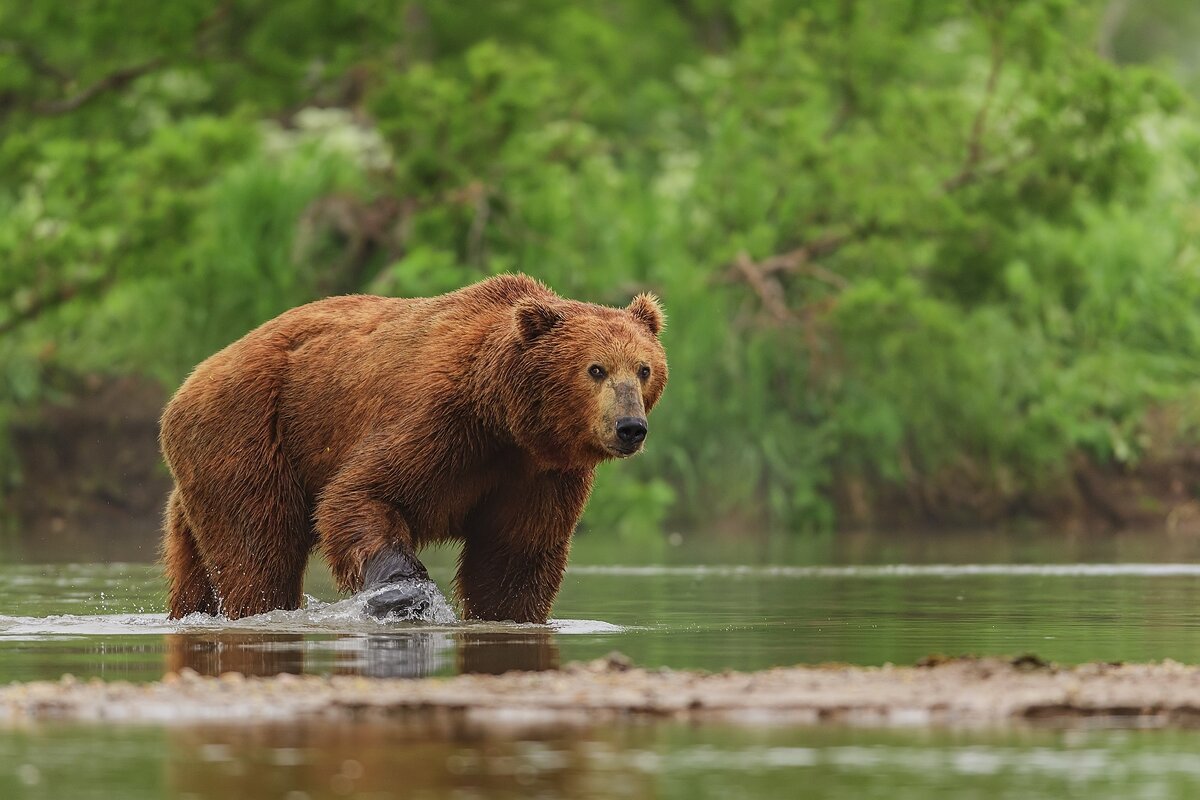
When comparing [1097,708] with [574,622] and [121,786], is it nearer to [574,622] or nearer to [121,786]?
[121,786]

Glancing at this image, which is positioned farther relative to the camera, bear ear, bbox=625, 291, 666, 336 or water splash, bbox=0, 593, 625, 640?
bear ear, bbox=625, 291, 666, 336

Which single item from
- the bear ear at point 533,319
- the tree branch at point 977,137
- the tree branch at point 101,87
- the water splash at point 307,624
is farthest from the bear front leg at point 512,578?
the tree branch at point 101,87

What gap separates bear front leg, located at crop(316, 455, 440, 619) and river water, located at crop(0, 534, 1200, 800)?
0.15m

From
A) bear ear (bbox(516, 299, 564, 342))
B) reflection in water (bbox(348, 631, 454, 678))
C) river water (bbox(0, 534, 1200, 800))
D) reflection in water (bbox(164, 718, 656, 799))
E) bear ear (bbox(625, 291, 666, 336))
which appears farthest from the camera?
bear ear (bbox(625, 291, 666, 336))

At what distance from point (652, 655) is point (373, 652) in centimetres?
111

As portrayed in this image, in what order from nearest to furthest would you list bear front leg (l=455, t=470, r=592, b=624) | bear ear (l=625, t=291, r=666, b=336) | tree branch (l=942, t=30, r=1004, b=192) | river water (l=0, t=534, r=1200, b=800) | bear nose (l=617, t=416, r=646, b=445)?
river water (l=0, t=534, r=1200, b=800), bear nose (l=617, t=416, r=646, b=445), bear front leg (l=455, t=470, r=592, b=624), bear ear (l=625, t=291, r=666, b=336), tree branch (l=942, t=30, r=1004, b=192)

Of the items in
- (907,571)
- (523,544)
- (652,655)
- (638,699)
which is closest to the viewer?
(638,699)

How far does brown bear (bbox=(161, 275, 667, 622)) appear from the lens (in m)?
10.5

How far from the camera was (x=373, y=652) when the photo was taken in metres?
9.08

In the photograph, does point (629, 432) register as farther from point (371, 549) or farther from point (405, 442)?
point (371, 549)

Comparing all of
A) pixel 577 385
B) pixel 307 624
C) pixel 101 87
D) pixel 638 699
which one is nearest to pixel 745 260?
pixel 101 87

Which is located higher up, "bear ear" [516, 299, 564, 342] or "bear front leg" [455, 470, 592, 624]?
"bear ear" [516, 299, 564, 342]

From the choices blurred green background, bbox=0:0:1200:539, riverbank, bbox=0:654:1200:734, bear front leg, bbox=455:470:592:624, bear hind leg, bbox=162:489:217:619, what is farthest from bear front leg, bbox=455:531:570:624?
blurred green background, bbox=0:0:1200:539

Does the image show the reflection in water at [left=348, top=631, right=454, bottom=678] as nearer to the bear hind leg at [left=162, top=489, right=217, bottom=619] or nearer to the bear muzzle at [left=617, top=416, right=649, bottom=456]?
the bear muzzle at [left=617, top=416, right=649, bottom=456]
